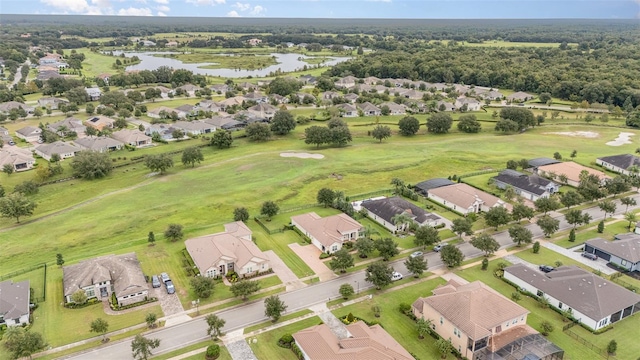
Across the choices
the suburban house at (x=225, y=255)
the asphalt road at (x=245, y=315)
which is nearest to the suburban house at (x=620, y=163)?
the asphalt road at (x=245, y=315)

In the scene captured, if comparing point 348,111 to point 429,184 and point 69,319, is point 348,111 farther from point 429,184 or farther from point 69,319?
point 69,319

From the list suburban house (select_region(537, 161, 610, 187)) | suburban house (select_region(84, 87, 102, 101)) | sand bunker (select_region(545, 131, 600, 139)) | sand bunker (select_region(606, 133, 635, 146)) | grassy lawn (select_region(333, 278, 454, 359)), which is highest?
suburban house (select_region(84, 87, 102, 101))

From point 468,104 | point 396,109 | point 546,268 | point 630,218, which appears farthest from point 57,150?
point 468,104

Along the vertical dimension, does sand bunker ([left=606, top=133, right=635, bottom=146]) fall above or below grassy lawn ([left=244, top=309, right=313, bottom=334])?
above

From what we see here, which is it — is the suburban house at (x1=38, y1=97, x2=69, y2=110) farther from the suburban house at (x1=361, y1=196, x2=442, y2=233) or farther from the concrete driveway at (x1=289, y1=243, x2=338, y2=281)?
the suburban house at (x1=361, y1=196, x2=442, y2=233)

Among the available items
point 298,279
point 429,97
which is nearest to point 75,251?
point 298,279

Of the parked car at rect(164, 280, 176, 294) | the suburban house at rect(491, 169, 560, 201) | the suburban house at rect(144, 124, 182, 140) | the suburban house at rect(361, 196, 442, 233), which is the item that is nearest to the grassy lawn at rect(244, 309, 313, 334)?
the parked car at rect(164, 280, 176, 294)
